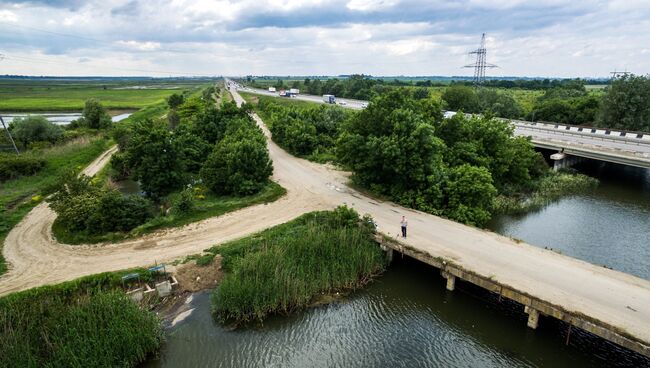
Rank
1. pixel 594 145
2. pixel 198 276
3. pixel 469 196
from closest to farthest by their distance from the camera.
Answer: pixel 198 276 < pixel 469 196 < pixel 594 145

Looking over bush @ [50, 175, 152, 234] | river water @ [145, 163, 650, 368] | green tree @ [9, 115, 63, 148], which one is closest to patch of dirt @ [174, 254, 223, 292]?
river water @ [145, 163, 650, 368]

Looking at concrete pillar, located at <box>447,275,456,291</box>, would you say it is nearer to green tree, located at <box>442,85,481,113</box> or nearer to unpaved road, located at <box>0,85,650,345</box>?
unpaved road, located at <box>0,85,650,345</box>

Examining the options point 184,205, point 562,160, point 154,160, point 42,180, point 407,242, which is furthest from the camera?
point 562,160

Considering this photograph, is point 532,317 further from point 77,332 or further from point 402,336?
point 77,332

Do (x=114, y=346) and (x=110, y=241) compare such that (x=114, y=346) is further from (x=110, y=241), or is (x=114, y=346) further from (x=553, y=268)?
(x=553, y=268)

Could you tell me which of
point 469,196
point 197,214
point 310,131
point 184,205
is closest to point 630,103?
point 469,196

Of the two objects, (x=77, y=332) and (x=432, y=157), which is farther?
(x=432, y=157)

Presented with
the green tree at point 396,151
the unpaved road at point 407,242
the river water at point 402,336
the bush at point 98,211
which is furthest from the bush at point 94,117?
the river water at point 402,336

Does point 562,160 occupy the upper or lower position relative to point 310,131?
lower
